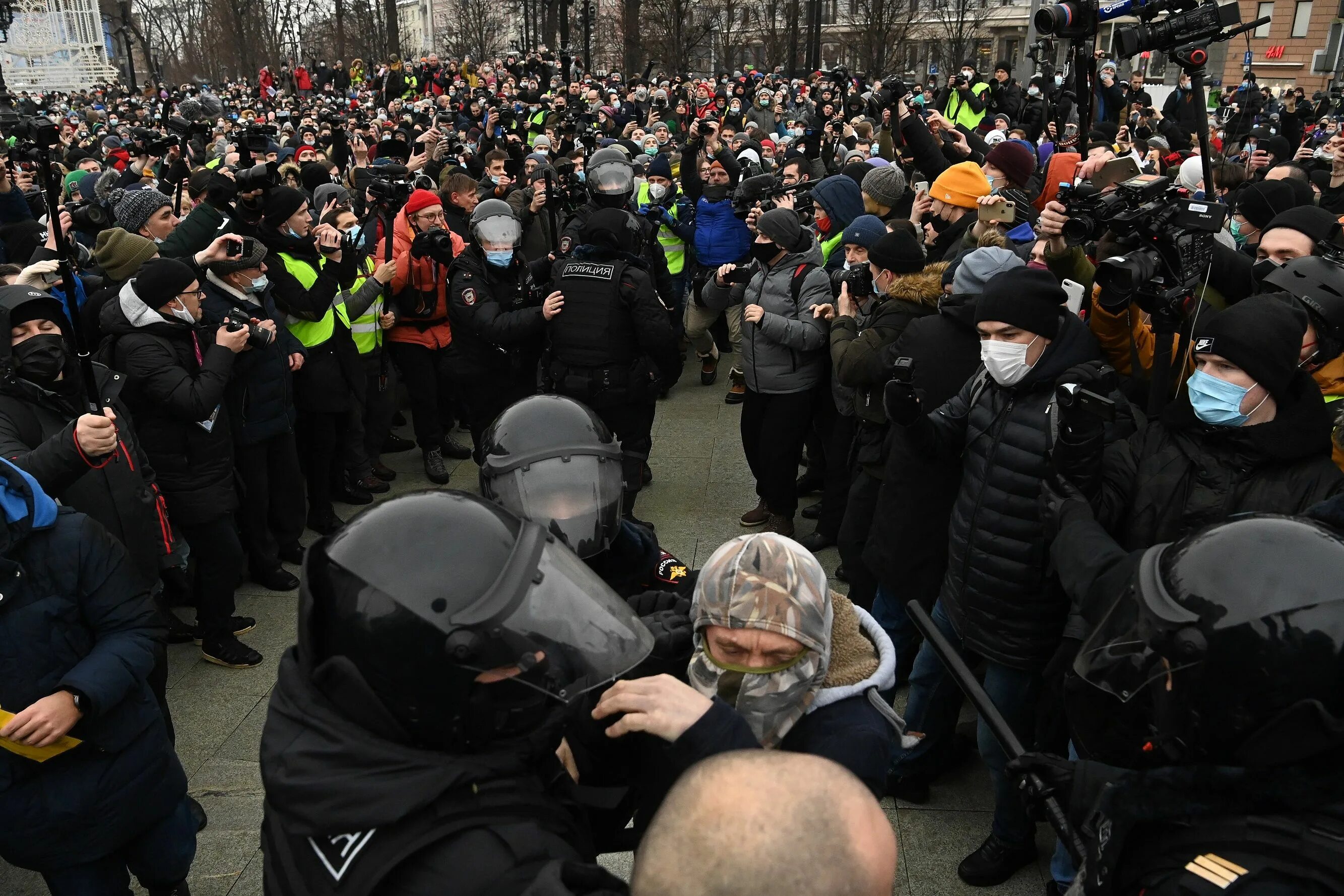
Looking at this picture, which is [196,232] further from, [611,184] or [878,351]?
[878,351]

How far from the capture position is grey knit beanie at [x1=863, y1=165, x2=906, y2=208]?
674 cm

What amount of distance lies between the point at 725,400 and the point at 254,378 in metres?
4.15

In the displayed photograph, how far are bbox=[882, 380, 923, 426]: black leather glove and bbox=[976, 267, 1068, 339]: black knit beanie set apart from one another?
318 mm

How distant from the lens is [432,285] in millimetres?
6590

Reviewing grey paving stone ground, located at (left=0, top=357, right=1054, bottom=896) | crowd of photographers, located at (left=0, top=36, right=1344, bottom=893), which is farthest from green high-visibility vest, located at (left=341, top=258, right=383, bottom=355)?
grey paving stone ground, located at (left=0, top=357, right=1054, bottom=896)

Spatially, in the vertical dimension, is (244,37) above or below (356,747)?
above

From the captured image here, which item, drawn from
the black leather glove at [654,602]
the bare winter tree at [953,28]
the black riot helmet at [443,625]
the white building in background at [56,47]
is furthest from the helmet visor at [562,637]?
the white building in background at [56,47]

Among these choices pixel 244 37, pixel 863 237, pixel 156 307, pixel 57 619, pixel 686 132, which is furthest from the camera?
pixel 244 37

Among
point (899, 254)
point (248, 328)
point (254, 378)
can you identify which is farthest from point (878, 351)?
point (254, 378)

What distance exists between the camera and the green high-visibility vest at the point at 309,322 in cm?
559

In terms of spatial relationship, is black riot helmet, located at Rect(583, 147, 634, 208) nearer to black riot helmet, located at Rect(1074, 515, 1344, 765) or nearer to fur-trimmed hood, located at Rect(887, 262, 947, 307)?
fur-trimmed hood, located at Rect(887, 262, 947, 307)

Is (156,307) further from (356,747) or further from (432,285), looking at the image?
(356,747)

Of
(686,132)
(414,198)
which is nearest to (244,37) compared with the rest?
(686,132)

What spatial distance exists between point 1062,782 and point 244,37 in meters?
43.7
